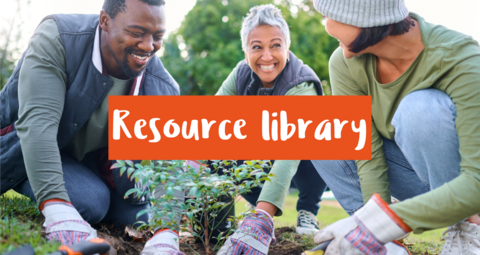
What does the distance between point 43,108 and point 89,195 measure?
2.07ft

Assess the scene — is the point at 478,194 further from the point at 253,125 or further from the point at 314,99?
the point at 253,125

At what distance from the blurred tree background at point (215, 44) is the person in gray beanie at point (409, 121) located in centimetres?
1306

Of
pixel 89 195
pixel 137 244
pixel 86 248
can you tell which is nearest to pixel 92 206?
pixel 89 195

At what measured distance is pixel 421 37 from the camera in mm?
1850

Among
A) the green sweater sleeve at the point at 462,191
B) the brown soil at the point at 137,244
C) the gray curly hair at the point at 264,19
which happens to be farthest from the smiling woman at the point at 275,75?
the green sweater sleeve at the point at 462,191

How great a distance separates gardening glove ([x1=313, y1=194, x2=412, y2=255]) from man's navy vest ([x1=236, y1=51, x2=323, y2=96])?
1.24m

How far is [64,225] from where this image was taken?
1.72 m

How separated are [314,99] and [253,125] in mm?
435

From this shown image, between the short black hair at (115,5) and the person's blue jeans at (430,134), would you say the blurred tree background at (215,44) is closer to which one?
the short black hair at (115,5)

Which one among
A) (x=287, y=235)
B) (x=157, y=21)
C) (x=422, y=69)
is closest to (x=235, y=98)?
(x=157, y=21)

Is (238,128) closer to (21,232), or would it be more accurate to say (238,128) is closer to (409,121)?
(409,121)

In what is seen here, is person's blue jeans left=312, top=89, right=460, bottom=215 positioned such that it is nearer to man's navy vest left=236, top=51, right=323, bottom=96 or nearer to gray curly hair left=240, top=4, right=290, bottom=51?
man's navy vest left=236, top=51, right=323, bottom=96

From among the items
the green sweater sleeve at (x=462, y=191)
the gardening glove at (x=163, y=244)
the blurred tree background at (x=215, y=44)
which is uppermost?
the green sweater sleeve at (x=462, y=191)

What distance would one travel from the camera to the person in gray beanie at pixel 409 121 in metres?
1.50
